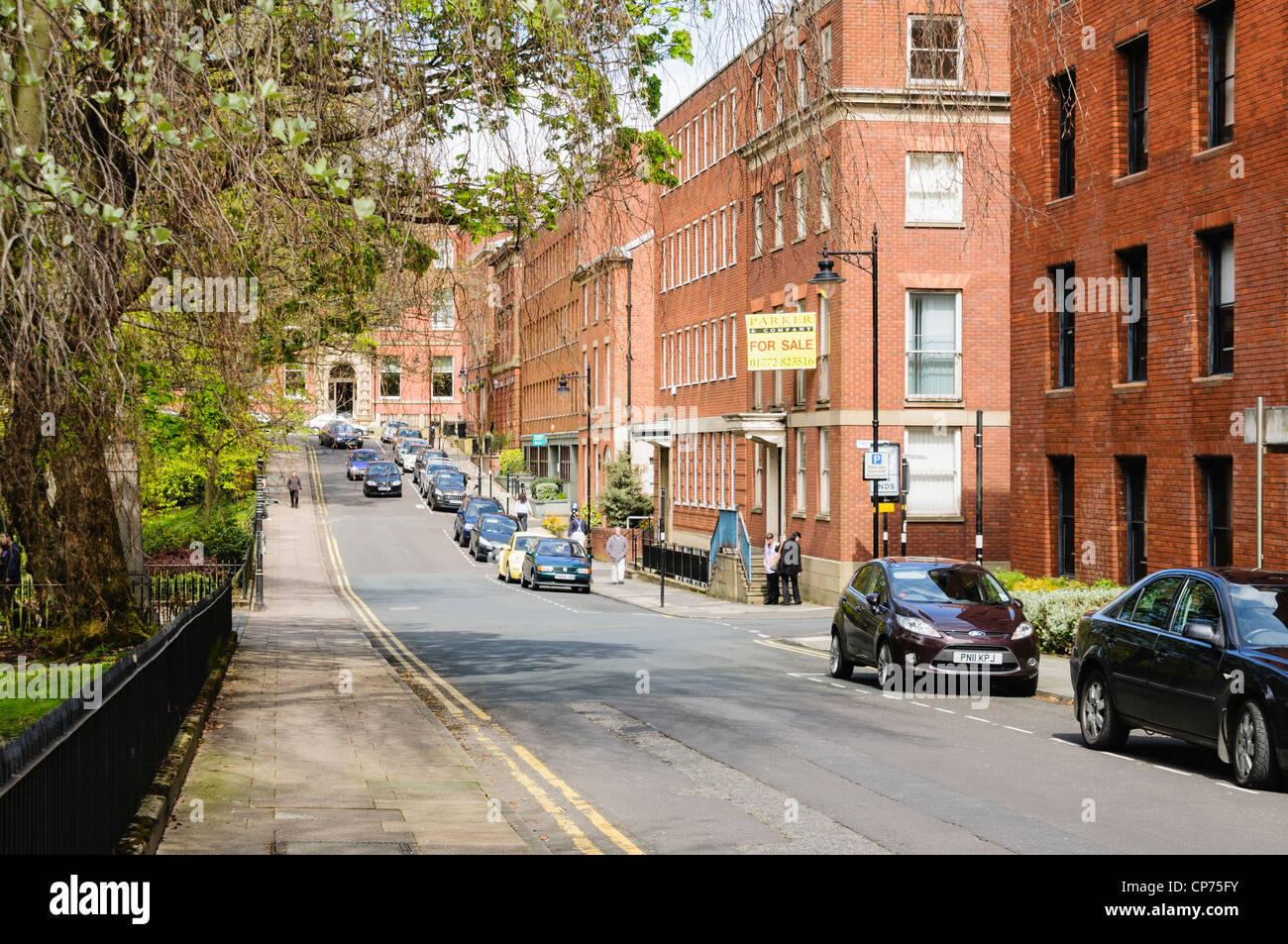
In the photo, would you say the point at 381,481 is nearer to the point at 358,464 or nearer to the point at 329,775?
the point at 358,464

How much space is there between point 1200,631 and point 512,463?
81.1 m

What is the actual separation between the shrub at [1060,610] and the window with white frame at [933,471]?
54.0 ft

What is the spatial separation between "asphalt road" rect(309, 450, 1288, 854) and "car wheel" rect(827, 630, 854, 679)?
0.26 m

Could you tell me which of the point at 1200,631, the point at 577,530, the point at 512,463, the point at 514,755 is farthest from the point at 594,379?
the point at 1200,631

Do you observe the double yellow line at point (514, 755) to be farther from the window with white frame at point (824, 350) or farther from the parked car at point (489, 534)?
the parked car at point (489, 534)

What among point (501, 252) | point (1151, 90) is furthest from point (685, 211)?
point (501, 252)

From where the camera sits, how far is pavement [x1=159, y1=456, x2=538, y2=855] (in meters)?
9.81

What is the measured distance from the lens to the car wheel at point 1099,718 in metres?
14.2

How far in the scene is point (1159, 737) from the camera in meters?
15.6

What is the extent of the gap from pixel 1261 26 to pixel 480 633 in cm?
1698

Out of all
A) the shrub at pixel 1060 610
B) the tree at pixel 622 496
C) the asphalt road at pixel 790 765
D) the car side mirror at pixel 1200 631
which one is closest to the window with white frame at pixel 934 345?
the shrub at pixel 1060 610

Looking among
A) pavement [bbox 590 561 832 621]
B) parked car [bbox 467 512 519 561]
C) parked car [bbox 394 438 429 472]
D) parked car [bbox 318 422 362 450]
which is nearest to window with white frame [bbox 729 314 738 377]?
pavement [bbox 590 561 832 621]

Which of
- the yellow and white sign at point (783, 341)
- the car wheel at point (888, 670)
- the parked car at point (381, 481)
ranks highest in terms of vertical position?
the yellow and white sign at point (783, 341)
